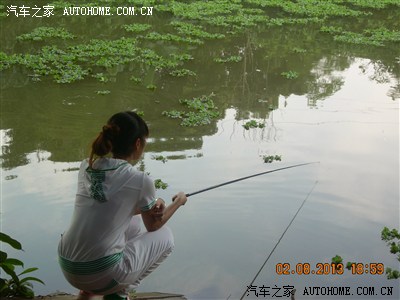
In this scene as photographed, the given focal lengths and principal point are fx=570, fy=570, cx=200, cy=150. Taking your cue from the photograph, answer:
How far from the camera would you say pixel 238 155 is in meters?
6.04

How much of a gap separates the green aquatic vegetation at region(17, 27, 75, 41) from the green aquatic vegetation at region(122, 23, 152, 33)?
1224 millimetres

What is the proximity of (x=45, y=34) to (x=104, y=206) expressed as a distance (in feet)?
→ 28.0

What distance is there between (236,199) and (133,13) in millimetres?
8738

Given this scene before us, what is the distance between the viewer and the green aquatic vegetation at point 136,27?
11172mm

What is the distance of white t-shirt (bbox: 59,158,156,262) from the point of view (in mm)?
2547

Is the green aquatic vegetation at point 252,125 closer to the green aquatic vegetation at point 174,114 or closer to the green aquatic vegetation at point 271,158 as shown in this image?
the green aquatic vegetation at point 174,114

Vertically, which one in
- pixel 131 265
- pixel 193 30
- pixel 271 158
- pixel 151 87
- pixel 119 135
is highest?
pixel 193 30

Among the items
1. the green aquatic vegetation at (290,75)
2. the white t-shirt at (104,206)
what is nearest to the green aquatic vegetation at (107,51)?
the green aquatic vegetation at (290,75)

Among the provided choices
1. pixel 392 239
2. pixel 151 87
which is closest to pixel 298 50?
pixel 151 87

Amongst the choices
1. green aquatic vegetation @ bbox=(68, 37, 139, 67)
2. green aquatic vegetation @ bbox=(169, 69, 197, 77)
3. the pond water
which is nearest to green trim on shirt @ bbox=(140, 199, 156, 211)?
the pond water

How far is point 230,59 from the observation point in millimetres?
9578

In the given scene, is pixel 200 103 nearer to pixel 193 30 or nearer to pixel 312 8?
pixel 193 30

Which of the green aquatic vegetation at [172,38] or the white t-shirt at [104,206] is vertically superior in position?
the green aquatic vegetation at [172,38]
